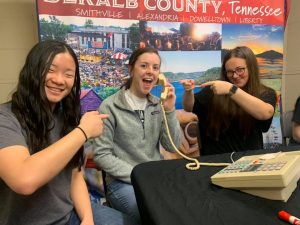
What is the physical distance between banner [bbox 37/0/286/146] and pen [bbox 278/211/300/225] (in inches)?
65.2

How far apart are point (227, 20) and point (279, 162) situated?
1.91 meters

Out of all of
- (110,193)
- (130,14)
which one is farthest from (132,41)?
(110,193)

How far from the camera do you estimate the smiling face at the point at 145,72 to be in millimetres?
1661

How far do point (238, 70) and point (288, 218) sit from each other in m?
1.22

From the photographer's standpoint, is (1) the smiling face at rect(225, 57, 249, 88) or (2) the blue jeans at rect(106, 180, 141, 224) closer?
(2) the blue jeans at rect(106, 180, 141, 224)

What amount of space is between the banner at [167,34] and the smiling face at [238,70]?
26.0 inches

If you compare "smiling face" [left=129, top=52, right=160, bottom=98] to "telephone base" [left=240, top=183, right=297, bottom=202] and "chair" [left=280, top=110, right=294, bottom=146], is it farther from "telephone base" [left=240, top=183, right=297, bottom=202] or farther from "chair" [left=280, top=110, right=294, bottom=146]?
"chair" [left=280, top=110, right=294, bottom=146]

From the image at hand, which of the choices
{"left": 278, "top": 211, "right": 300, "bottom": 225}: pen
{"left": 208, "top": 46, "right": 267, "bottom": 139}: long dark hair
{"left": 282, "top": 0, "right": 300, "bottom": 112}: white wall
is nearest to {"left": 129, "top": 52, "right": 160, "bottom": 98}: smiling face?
{"left": 208, "top": 46, "right": 267, "bottom": 139}: long dark hair

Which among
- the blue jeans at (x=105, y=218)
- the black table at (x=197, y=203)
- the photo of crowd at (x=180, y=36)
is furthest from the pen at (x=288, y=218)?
the photo of crowd at (x=180, y=36)

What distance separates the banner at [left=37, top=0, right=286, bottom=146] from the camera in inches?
83.6

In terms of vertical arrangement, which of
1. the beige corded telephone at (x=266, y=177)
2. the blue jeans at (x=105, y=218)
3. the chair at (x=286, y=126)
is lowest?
the blue jeans at (x=105, y=218)

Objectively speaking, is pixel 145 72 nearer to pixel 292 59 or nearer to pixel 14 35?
pixel 14 35

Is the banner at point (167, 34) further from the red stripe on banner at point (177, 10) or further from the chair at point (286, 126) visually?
the chair at point (286, 126)

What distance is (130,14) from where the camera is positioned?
2.24m
